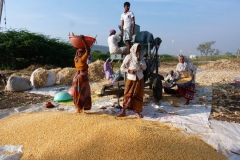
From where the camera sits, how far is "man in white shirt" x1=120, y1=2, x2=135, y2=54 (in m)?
5.32

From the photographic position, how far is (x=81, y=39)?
13.2ft

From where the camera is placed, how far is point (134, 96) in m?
4.14

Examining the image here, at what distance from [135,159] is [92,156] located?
0.49m

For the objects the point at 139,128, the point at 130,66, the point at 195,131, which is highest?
the point at 130,66

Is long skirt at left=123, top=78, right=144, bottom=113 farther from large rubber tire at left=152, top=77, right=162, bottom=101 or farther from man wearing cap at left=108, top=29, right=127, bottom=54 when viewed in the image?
man wearing cap at left=108, top=29, right=127, bottom=54

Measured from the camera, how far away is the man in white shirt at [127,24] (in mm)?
5320

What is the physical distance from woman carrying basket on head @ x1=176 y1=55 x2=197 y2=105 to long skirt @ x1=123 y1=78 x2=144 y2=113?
4.76 ft

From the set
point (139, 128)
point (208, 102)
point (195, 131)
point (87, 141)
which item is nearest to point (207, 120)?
point (195, 131)

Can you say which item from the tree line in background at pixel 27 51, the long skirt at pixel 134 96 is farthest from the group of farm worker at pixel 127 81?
the tree line in background at pixel 27 51

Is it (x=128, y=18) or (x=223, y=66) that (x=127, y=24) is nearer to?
(x=128, y=18)

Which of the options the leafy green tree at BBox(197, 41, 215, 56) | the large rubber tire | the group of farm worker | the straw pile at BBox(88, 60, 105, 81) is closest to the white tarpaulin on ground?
the large rubber tire

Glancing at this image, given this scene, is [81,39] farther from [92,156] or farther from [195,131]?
[195,131]

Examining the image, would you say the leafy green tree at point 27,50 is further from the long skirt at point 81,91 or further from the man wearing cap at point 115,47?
the long skirt at point 81,91

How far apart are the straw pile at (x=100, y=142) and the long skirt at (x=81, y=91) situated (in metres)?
0.91
